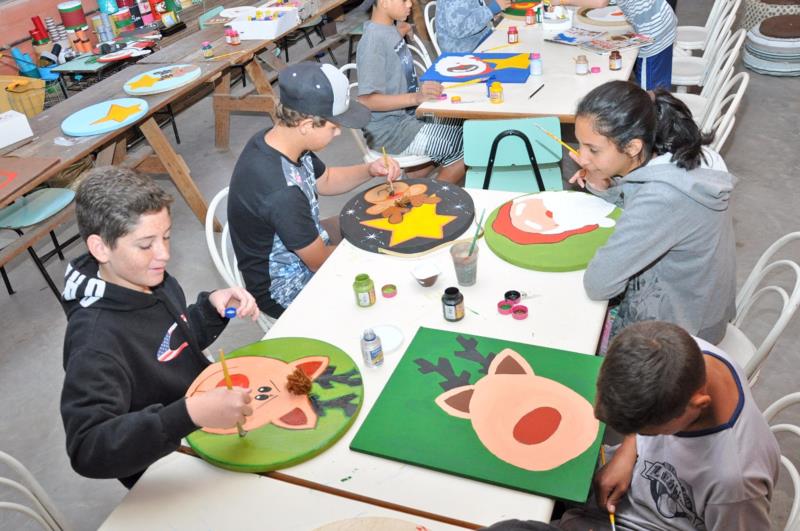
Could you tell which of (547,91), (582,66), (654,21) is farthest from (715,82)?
(547,91)

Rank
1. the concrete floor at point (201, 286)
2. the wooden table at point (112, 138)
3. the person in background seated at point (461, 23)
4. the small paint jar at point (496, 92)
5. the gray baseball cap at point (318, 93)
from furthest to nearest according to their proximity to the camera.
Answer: the person in background seated at point (461, 23) < the wooden table at point (112, 138) < the small paint jar at point (496, 92) < the concrete floor at point (201, 286) < the gray baseball cap at point (318, 93)

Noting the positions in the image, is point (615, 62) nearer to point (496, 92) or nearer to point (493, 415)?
point (496, 92)

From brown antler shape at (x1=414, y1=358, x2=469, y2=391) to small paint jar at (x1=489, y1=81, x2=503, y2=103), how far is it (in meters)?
1.92

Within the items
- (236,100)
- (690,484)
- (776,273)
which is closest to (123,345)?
(690,484)

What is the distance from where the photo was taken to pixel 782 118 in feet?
15.4

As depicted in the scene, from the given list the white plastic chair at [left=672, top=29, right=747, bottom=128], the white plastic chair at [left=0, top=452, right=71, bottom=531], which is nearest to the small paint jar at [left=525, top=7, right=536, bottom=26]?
the white plastic chair at [left=672, top=29, right=747, bottom=128]

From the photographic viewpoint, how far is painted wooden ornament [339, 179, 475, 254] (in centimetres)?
243

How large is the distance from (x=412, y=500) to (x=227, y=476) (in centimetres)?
46

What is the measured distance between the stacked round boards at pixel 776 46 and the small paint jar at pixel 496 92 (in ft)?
9.50

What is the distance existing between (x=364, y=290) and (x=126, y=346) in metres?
0.70

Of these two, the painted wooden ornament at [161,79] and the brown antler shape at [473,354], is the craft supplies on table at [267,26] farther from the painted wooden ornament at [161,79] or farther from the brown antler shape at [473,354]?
the brown antler shape at [473,354]

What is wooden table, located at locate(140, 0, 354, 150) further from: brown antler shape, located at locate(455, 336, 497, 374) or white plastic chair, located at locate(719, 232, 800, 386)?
white plastic chair, located at locate(719, 232, 800, 386)

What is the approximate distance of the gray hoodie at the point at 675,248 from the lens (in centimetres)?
197

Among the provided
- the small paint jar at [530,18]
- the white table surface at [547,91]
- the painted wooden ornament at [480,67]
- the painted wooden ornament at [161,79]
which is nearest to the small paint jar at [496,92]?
the white table surface at [547,91]
